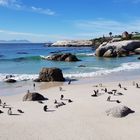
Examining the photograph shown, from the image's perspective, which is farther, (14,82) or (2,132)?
(14,82)

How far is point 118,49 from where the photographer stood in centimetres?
8069

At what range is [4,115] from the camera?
20.8 m

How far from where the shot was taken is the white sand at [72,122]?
16719 millimetres

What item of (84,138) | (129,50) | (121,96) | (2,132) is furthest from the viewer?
(129,50)

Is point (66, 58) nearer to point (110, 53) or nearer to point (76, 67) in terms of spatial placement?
point (110, 53)

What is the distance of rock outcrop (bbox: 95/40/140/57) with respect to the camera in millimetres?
76750

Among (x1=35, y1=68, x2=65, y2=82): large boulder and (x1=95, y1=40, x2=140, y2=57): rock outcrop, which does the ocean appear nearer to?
(x1=35, y1=68, x2=65, y2=82): large boulder

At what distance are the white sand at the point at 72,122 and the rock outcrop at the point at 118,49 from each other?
5154 centimetres

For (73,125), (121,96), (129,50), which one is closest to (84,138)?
(73,125)

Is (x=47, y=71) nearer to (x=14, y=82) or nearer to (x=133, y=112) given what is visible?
(x=14, y=82)

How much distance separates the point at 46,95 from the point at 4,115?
7.32 m

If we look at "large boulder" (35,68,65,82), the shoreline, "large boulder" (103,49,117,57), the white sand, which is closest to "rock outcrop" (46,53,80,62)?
"large boulder" (103,49,117,57)

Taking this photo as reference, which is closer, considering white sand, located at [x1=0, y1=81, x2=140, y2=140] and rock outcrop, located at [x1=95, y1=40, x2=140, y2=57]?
white sand, located at [x1=0, y1=81, x2=140, y2=140]

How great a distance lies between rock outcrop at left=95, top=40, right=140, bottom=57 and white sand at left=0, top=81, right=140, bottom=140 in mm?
51543
